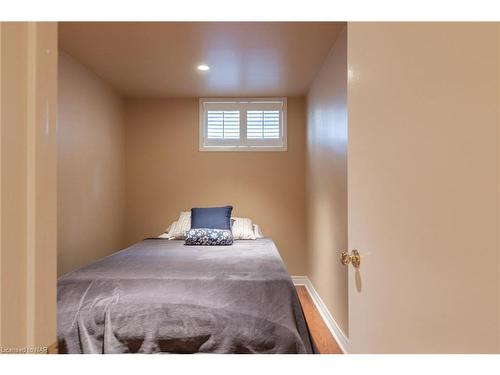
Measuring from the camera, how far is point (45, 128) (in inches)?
21.9

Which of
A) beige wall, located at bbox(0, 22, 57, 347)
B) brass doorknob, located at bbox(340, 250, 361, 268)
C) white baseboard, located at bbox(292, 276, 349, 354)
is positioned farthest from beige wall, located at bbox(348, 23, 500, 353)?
white baseboard, located at bbox(292, 276, 349, 354)

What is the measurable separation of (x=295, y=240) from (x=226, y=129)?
66.6 inches

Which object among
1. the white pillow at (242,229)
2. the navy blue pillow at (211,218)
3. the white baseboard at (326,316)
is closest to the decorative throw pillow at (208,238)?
the navy blue pillow at (211,218)

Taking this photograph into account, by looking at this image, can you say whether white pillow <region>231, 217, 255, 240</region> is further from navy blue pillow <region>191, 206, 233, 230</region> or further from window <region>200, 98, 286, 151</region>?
window <region>200, 98, 286, 151</region>

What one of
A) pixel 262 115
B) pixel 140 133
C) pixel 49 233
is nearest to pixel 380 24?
pixel 49 233

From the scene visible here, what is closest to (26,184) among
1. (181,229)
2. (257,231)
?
(181,229)

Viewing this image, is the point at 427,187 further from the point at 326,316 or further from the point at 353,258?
the point at 326,316

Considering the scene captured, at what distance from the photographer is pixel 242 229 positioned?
3.88 m

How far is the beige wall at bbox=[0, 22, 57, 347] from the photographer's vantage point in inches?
19.6

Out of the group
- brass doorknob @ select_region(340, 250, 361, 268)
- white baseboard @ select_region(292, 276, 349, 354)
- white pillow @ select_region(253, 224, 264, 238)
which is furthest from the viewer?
white pillow @ select_region(253, 224, 264, 238)

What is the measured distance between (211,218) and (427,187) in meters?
3.16

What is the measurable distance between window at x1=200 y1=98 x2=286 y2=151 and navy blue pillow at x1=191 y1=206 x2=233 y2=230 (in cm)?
98

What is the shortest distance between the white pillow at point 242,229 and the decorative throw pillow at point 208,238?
13.9 inches

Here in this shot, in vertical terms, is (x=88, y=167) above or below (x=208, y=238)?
above
